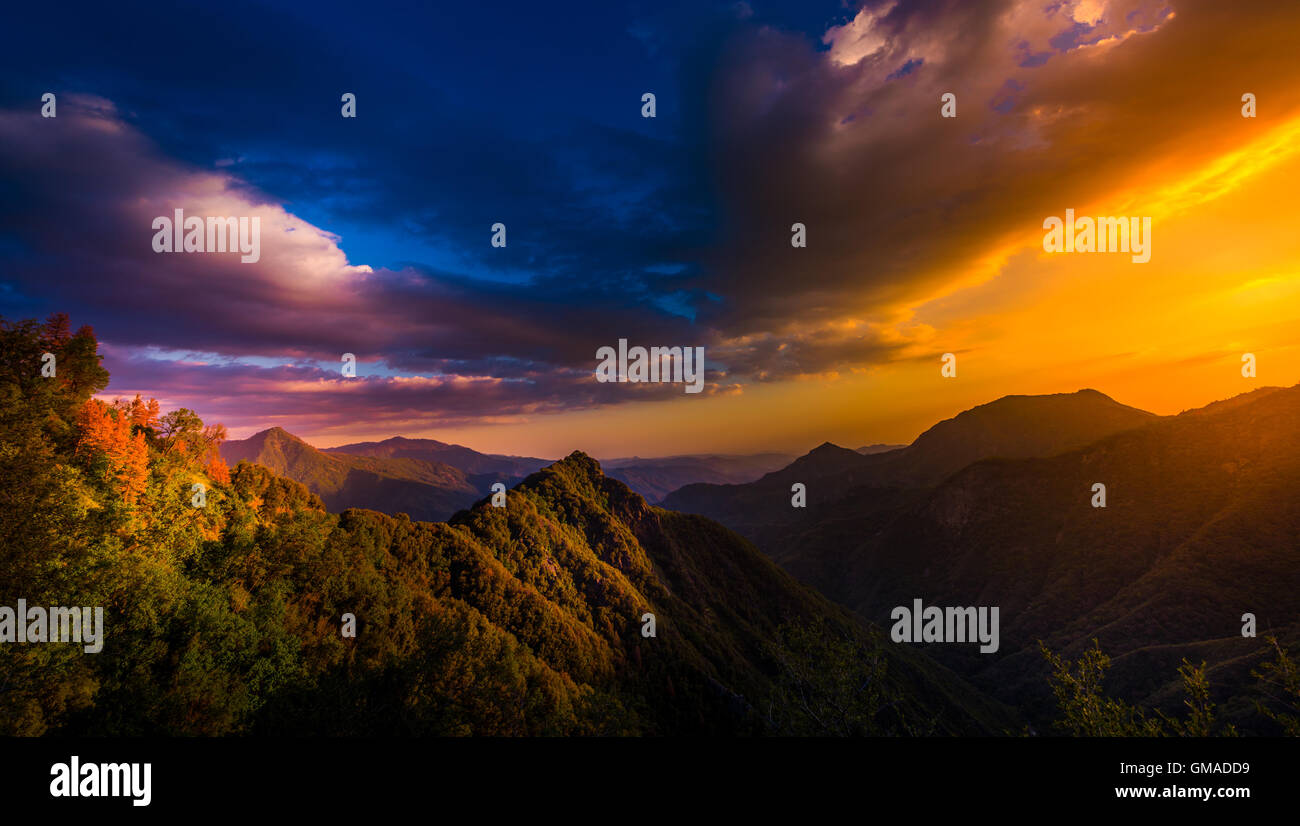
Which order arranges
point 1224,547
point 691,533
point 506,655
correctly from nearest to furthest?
point 506,655 < point 1224,547 < point 691,533

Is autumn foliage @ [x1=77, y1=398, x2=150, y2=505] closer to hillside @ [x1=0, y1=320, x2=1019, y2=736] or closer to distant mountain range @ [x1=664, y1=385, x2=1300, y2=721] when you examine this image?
hillside @ [x1=0, y1=320, x2=1019, y2=736]

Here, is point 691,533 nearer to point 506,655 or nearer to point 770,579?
point 770,579

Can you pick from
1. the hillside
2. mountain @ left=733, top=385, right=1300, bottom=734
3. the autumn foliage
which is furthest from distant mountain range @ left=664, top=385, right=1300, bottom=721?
the autumn foliage

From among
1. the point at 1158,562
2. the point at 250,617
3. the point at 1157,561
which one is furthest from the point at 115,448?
the point at 1157,561

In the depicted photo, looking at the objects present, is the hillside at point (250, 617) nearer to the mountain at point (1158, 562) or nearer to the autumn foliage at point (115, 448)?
the autumn foliage at point (115, 448)

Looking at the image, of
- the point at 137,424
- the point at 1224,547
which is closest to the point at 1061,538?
the point at 1224,547

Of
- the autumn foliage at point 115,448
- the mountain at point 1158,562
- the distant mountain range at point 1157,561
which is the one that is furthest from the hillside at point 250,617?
the distant mountain range at point 1157,561

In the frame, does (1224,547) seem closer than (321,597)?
No

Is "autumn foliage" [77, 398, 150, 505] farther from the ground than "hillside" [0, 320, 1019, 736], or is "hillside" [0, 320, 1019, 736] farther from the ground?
"autumn foliage" [77, 398, 150, 505]
